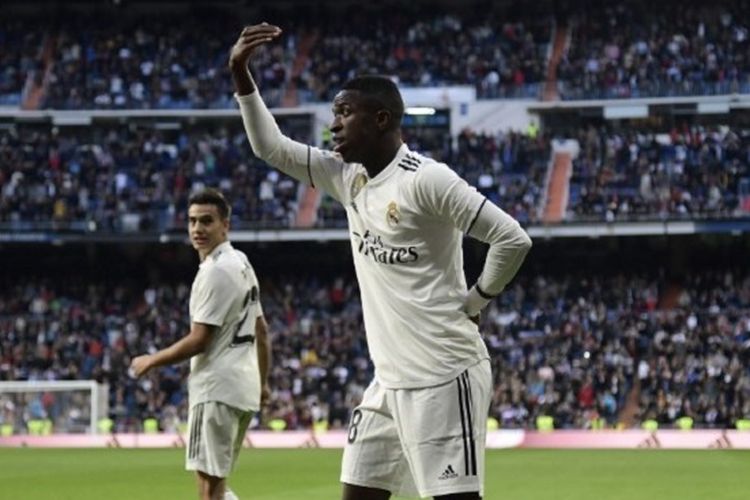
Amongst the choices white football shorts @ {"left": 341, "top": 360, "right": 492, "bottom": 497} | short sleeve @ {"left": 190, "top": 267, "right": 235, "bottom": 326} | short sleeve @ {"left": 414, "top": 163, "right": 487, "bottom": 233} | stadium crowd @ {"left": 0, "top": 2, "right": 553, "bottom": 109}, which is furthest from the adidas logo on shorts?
stadium crowd @ {"left": 0, "top": 2, "right": 553, "bottom": 109}

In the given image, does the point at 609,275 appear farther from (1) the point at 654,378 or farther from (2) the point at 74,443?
(2) the point at 74,443

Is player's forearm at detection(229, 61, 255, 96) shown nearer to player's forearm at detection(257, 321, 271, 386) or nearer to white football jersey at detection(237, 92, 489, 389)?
white football jersey at detection(237, 92, 489, 389)

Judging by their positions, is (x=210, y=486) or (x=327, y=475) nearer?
(x=210, y=486)

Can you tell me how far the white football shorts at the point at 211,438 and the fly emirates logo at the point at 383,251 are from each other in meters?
3.31

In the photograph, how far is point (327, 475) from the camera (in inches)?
811

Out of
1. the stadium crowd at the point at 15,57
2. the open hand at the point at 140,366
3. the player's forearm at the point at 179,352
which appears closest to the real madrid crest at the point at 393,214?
the open hand at the point at 140,366

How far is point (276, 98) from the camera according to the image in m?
45.2

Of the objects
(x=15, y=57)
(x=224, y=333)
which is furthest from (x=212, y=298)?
(x=15, y=57)

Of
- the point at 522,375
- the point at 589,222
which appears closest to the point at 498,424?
the point at 522,375

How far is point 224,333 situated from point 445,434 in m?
3.49

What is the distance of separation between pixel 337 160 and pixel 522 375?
28620mm

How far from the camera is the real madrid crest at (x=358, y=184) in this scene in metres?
6.77

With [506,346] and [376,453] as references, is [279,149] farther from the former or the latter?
[506,346]

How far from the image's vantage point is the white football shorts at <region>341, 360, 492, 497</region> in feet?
21.3
